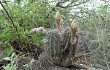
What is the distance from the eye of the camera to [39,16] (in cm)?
302

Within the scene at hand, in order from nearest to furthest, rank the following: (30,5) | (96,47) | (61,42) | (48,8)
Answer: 1. (61,42)
2. (96,47)
3. (30,5)
4. (48,8)

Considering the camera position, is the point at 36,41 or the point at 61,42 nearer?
the point at 61,42

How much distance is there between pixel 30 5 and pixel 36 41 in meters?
0.67

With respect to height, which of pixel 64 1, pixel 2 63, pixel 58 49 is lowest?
pixel 2 63

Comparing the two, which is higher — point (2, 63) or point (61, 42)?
point (61, 42)

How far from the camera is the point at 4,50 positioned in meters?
2.50

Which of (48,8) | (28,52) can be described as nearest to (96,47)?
(28,52)

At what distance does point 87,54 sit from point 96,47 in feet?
0.99

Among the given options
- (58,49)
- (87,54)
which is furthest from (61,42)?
(87,54)

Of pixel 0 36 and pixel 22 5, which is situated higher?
pixel 22 5

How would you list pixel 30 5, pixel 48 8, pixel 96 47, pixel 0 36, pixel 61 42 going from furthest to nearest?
pixel 48 8
pixel 30 5
pixel 96 47
pixel 0 36
pixel 61 42

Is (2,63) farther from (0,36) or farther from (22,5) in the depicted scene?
(22,5)

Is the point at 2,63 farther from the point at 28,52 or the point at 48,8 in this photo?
the point at 48,8

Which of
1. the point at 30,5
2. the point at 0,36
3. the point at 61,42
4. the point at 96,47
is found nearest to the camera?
the point at 61,42
